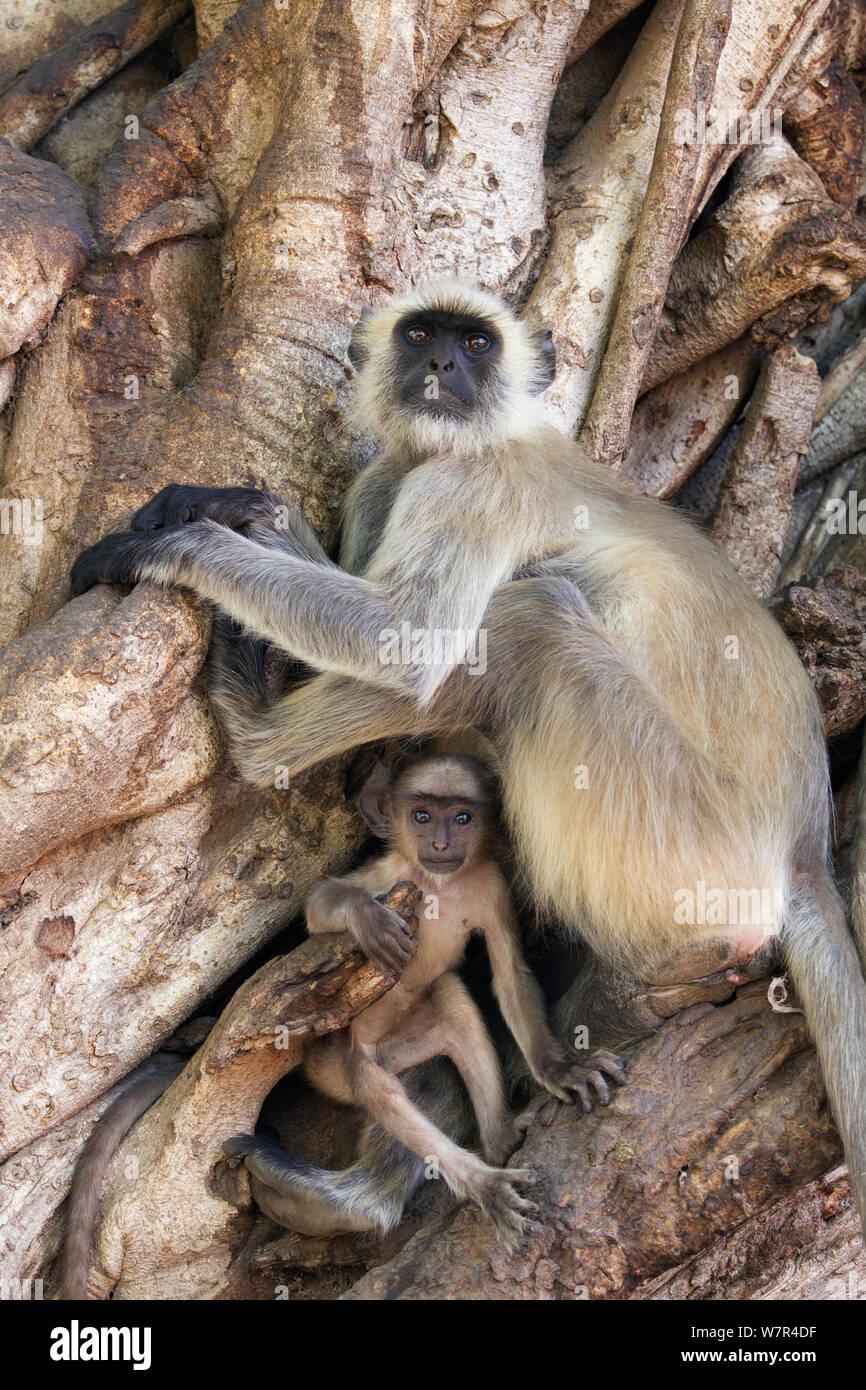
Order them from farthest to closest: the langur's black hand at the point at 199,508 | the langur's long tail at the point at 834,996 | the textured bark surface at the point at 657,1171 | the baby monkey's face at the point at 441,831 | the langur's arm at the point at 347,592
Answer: the baby monkey's face at the point at 441,831 → the langur's black hand at the point at 199,508 → the langur's arm at the point at 347,592 → the textured bark surface at the point at 657,1171 → the langur's long tail at the point at 834,996

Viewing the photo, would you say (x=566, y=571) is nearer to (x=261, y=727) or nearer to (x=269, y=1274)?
(x=261, y=727)

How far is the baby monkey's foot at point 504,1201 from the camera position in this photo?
2.67 metres

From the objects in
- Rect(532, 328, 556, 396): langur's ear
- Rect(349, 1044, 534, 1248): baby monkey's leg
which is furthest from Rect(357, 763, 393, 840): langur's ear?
Rect(532, 328, 556, 396): langur's ear

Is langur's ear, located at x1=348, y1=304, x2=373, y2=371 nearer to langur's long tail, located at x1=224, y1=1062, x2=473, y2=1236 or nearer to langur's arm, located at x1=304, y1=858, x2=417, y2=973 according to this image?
langur's arm, located at x1=304, y1=858, x2=417, y2=973

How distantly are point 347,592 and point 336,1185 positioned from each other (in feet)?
4.55

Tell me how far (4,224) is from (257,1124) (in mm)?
2434

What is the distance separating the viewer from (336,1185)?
2947 mm

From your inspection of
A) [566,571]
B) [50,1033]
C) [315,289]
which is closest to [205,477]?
[315,289]

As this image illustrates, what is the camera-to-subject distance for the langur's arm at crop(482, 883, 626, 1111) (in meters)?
2.84

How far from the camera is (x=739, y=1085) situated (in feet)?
8.91

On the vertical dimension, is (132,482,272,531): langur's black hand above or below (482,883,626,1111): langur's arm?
above

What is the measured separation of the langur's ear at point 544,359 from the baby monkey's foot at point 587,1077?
1.77 meters

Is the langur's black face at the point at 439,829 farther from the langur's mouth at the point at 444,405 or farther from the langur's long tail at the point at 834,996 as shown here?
the langur's mouth at the point at 444,405

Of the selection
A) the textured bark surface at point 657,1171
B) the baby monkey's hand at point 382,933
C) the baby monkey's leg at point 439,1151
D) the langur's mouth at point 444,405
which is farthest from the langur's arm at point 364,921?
the langur's mouth at point 444,405
